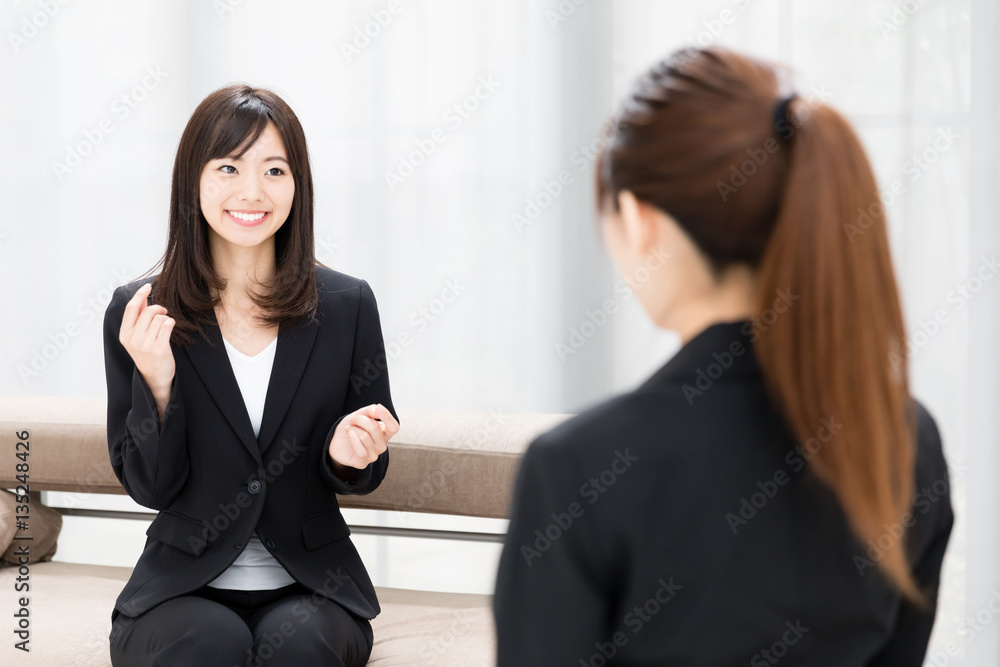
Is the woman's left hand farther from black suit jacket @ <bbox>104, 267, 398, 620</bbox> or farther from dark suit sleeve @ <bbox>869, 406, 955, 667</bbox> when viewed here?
dark suit sleeve @ <bbox>869, 406, 955, 667</bbox>

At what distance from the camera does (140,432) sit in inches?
58.0

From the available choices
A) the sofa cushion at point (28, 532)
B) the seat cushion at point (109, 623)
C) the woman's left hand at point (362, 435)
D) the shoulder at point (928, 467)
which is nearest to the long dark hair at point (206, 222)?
the woman's left hand at point (362, 435)

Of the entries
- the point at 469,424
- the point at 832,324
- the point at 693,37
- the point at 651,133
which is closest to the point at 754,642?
the point at 832,324

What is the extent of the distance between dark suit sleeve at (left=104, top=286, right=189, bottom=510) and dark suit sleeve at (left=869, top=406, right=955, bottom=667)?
1.15m

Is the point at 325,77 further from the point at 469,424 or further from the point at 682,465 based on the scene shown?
the point at 682,465

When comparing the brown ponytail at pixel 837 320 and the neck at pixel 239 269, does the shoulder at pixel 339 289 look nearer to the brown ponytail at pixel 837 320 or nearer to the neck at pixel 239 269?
the neck at pixel 239 269

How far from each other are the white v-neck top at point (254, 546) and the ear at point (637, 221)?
42.3 inches

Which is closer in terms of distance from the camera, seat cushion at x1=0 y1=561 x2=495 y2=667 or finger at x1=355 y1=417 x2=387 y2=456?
finger at x1=355 y1=417 x2=387 y2=456

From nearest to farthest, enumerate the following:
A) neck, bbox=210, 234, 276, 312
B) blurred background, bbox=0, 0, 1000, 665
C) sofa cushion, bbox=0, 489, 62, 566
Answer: neck, bbox=210, 234, 276, 312
sofa cushion, bbox=0, 489, 62, 566
blurred background, bbox=0, 0, 1000, 665

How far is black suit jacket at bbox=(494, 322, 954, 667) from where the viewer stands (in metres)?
0.64

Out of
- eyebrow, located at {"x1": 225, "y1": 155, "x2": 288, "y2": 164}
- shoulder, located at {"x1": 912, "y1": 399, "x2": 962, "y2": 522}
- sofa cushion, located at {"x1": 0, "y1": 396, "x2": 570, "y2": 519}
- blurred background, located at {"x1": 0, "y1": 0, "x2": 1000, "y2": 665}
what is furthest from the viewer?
blurred background, located at {"x1": 0, "y1": 0, "x2": 1000, "y2": 665}

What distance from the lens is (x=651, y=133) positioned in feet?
2.13

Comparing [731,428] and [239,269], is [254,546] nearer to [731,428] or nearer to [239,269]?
[239,269]

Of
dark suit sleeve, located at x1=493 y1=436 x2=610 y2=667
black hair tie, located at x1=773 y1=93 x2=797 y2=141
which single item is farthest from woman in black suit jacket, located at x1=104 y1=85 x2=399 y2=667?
black hair tie, located at x1=773 y1=93 x2=797 y2=141
